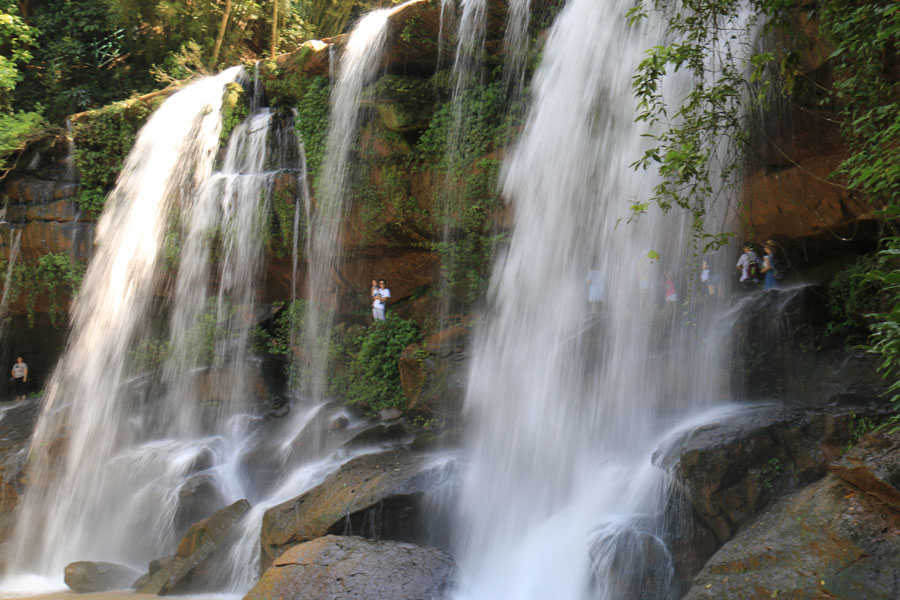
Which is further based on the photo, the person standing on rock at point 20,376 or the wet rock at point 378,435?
the person standing on rock at point 20,376

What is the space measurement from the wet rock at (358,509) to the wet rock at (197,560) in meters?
0.83

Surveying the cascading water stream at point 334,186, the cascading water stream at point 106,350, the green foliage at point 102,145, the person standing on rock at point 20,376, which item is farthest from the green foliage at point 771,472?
the person standing on rock at point 20,376

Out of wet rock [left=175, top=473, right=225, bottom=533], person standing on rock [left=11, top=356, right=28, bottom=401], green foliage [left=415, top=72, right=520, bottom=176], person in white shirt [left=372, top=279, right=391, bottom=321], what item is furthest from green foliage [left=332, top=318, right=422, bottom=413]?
person standing on rock [left=11, top=356, right=28, bottom=401]

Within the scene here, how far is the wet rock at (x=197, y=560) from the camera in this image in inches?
314

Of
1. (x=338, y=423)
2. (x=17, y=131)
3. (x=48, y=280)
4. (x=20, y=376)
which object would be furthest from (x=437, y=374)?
(x=17, y=131)

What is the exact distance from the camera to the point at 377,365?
1209 centimetres

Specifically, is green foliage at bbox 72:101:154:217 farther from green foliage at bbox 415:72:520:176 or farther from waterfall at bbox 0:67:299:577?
green foliage at bbox 415:72:520:176

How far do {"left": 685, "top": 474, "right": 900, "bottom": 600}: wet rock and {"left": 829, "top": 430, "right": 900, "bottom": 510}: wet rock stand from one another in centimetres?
7

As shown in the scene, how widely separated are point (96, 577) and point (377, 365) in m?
5.18

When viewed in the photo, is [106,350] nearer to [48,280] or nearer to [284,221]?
[48,280]

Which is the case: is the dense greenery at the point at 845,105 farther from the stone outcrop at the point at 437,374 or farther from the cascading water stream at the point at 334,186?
the cascading water stream at the point at 334,186

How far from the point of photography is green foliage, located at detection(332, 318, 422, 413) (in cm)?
1174

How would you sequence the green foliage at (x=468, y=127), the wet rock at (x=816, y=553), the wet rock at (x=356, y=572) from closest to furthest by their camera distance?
the wet rock at (x=816, y=553) → the wet rock at (x=356, y=572) → the green foliage at (x=468, y=127)

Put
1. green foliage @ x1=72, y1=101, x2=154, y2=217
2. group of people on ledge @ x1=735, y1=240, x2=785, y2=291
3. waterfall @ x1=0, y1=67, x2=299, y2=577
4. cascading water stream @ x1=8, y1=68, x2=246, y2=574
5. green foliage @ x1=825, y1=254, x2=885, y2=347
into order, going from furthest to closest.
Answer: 1. green foliage @ x1=72, y1=101, x2=154, y2=217
2. waterfall @ x1=0, y1=67, x2=299, y2=577
3. cascading water stream @ x1=8, y1=68, x2=246, y2=574
4. group of people on ledge @ x1=735, y1=240, x2=785, y2=291
5. green foliage @ x1=825, y1=254, x2=885, y2=347
